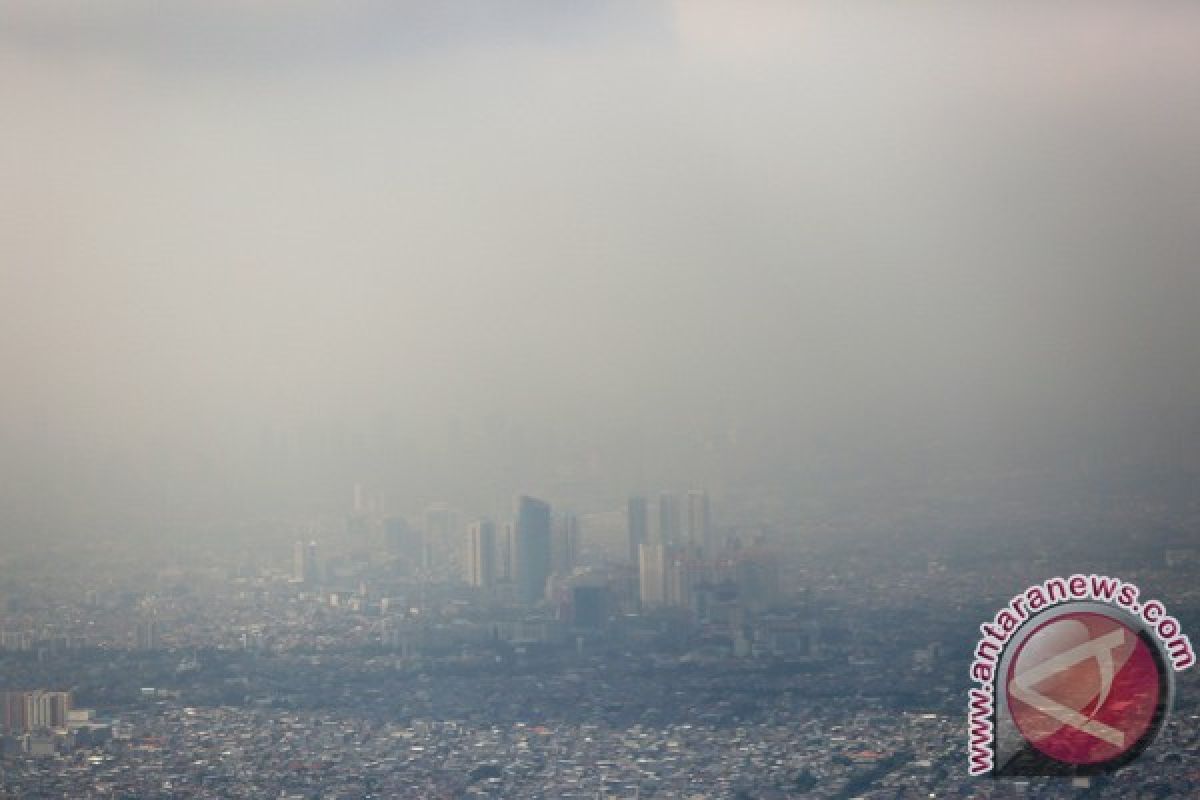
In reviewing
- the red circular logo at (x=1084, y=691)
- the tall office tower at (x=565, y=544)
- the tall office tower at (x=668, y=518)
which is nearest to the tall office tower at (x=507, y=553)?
the tall office tower at (x=565, y=544)

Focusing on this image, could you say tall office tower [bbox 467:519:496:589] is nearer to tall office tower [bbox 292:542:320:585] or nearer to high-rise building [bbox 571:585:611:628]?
high-rise building [bbox 571:585:611:628]

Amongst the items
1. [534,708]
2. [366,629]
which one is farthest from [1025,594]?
[366,629]

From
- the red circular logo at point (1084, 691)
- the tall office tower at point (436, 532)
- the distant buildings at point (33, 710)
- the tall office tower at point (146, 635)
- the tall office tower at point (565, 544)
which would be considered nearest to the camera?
the red circular logo at point (1084, 691)

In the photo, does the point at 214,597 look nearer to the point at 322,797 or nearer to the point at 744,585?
the point at 322,797

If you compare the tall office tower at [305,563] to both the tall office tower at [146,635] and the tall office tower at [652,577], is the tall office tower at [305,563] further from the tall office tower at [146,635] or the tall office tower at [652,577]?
the tall office tower at [652,577]

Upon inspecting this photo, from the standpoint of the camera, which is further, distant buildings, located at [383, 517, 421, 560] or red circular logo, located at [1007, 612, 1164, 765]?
distant buildings, located at [383, 517, 421, 560]

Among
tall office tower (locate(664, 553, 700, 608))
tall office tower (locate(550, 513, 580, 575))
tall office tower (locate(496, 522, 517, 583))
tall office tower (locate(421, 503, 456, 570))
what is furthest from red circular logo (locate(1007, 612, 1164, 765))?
tall office tower (locate(421, 503, 456, 570))
